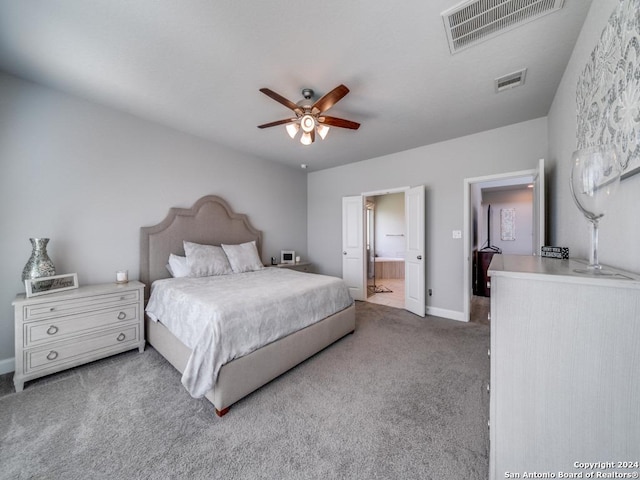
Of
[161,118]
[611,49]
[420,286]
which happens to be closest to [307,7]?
[611,49]

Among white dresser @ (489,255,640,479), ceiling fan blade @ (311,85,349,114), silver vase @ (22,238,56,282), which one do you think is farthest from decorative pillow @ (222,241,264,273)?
white dresser @ (489,255,640,479)

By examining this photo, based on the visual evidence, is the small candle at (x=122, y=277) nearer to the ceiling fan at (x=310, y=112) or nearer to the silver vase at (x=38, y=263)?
the silver vase at (x=38, y=263)

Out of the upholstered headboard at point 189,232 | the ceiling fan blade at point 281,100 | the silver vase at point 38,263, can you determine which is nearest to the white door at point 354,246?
the upholstered headboard at point 189,232

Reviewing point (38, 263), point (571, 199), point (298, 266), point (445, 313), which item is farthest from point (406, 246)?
point (38, 263)

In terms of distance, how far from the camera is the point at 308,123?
2.26 meters

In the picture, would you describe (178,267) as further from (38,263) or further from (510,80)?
(510,80)

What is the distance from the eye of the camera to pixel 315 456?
138cm

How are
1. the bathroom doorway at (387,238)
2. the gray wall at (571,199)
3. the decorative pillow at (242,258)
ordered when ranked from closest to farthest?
1. the gray wall at (571,199)
2. the decorative pillow at (242,258)
3. the bathroom doorway at (387,238)

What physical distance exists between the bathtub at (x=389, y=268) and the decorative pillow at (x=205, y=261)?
4.61m

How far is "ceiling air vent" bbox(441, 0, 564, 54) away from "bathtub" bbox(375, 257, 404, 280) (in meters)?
5.56

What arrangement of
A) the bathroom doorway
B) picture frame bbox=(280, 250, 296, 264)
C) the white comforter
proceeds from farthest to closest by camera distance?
1. the bathroom doorway
2. picture frame bbox=(280, 250, 296, 264)
3. the white comforter

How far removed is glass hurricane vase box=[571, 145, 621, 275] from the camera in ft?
2.81

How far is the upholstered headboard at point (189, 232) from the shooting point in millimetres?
2990

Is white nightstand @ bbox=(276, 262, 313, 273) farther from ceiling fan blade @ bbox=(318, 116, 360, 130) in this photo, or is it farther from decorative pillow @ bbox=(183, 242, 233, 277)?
ceiling fan blade @ bbox=(318, 116, 360, 130)
